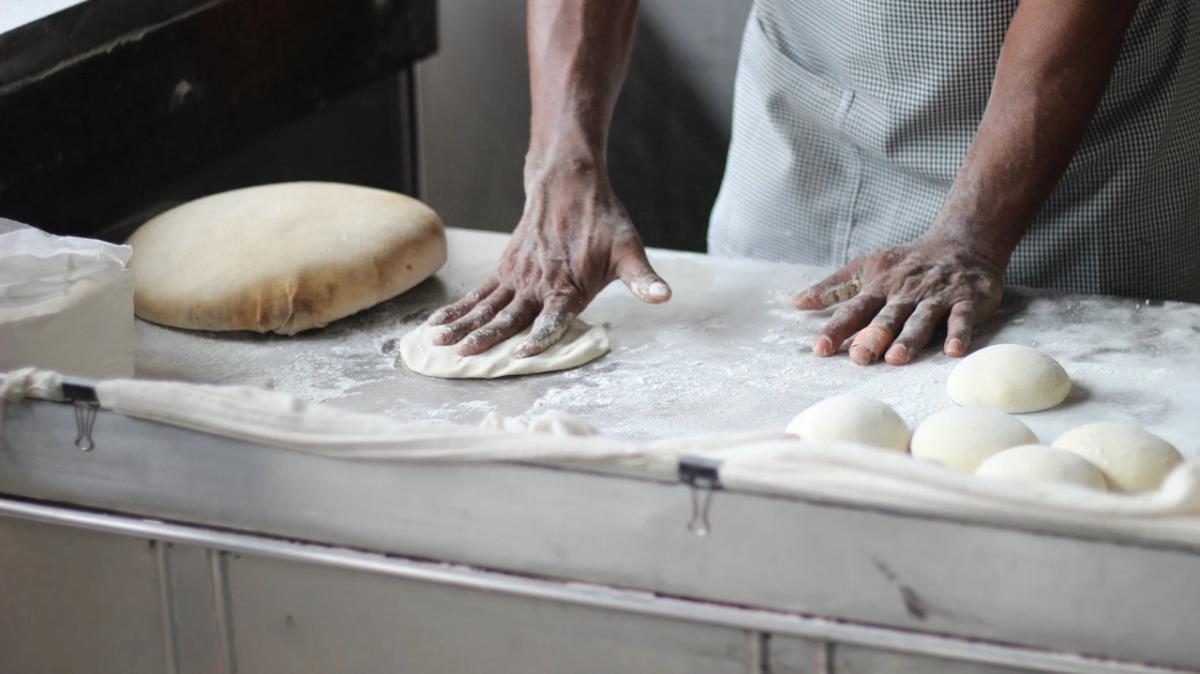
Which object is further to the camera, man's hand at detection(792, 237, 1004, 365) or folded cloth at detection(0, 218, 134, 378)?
man's hand at detection(792, 237, 1004, 365)

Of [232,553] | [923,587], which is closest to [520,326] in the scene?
[232,553]

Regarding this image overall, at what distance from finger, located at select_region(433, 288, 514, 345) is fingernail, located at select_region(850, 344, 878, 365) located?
0.46 meters

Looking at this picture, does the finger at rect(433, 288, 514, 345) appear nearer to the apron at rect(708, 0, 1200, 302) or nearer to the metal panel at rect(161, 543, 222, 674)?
the metal panel at rect(161, 543, 222, 674)

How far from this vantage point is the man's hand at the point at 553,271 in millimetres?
1466

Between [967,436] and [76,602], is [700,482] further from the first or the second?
[76,602]

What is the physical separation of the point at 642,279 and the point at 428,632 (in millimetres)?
651

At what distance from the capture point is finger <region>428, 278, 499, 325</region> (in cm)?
150

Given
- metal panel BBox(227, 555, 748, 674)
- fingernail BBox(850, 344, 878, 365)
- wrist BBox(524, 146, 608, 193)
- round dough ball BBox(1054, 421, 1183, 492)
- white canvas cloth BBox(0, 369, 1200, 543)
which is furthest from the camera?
wrist BBox(524, 146, 608, 193)

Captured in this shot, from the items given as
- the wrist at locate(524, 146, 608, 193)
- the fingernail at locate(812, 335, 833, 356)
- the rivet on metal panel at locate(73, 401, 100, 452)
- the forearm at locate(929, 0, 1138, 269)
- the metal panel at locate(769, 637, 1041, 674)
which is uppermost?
the forearm at locate(929, 0, 1138, 269)

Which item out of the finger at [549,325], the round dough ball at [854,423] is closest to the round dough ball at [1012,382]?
the round dough ball at [854,423]

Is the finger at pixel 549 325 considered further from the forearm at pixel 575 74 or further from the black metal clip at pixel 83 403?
the black metal clip at pixel 83 403

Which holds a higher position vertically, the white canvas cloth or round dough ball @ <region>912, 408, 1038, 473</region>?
the white canvas cloth

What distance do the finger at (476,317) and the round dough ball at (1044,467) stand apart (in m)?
0.68

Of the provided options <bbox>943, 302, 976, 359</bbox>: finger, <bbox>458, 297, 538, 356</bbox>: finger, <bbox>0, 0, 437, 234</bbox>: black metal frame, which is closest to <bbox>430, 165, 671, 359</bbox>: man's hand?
<bbox>458, 297, 538, 356</bbox>: finger
